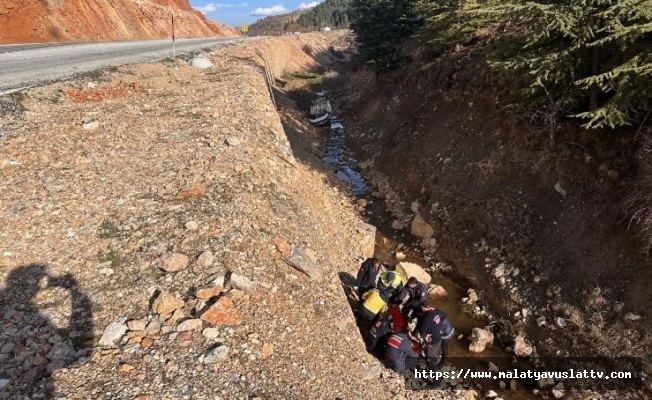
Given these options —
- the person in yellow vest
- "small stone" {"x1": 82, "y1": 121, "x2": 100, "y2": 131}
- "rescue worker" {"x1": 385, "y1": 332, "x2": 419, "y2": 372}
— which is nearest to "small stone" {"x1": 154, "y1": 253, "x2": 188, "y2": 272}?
the person in yellow vest

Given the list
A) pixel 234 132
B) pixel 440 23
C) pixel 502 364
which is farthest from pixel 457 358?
pixel 440 23

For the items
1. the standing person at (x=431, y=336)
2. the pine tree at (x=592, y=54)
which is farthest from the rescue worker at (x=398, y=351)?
the pine tree at (x=592, y=54)

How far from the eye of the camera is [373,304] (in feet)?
27.9

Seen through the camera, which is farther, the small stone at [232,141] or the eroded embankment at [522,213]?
the small stone at [232,141]

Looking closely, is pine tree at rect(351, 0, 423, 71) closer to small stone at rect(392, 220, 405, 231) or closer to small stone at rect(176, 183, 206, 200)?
small stone at rect(392, 220, 405, 231)

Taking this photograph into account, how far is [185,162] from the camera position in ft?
33.4

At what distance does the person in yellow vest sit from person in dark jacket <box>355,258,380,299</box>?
676mm

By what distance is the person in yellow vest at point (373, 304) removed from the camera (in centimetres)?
850

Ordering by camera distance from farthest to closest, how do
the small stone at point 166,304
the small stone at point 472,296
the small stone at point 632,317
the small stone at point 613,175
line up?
1. the small stone at point 472,296
2. the small stone at point 613,175
3. the small stone at point 632,317
4. the small stone at point 166,304

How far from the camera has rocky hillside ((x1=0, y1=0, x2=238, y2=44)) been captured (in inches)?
1016

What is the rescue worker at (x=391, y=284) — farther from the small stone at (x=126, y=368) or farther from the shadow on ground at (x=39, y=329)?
the shadow on ground at (x=39, y=329)

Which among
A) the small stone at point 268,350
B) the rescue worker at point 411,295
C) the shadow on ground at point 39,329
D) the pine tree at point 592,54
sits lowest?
the rescue worker at point 411,295

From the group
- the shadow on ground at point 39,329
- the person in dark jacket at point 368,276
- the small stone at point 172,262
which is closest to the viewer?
the shadow on ground at point 39,329

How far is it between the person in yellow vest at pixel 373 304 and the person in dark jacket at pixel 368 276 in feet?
2.22
